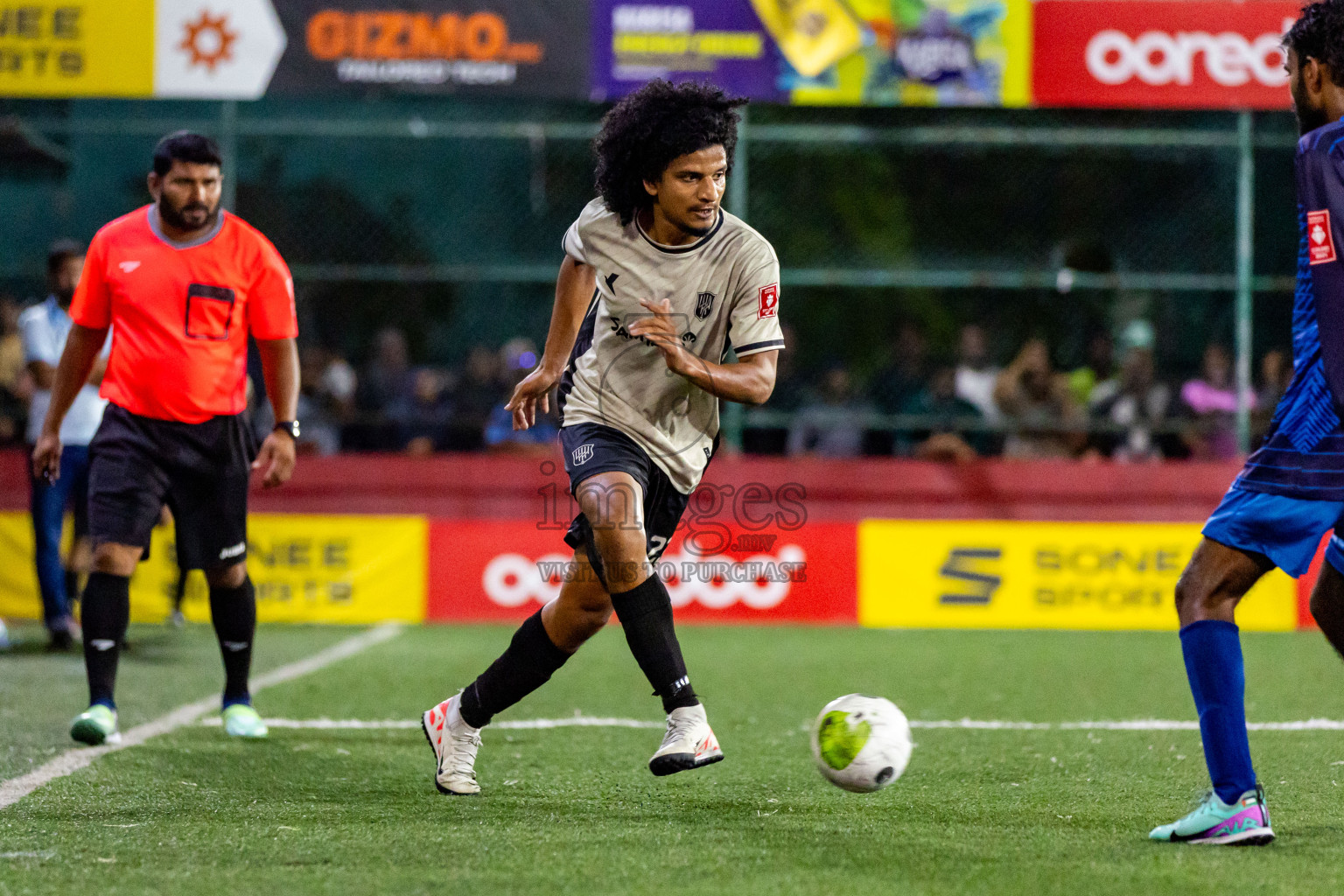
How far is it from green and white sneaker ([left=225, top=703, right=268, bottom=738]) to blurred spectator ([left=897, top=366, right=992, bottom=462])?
6693mm

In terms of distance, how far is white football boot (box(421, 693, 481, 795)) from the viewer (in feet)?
15.6

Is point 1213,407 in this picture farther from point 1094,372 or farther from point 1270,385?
point 1094,372

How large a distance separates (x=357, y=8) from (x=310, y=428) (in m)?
3.18

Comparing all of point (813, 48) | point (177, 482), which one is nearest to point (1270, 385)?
point (813, 48)

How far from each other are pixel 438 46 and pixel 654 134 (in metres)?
7.34

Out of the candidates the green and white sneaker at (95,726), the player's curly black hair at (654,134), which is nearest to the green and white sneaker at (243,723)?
the green and white sneaker at (95,726)

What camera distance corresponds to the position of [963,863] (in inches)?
149

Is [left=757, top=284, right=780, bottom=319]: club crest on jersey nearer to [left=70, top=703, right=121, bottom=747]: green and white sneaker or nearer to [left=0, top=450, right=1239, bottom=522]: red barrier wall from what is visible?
[left=70, top=703, right=121, bottom=747]: green and white sneaker

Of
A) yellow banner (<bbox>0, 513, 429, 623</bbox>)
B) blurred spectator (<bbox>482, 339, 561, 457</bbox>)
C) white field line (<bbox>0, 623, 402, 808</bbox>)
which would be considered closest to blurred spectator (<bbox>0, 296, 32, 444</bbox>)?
Answer: yellow banner (<bbox>0, 513, 429, 623</bbox>)

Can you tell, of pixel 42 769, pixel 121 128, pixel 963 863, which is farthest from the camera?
pixel 121 128

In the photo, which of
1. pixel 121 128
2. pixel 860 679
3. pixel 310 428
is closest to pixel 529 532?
pixel 310 428

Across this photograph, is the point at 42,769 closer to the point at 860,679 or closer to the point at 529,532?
the point at 860,679

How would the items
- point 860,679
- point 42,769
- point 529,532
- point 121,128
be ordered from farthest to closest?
point 121,128 → point 529,532 → point 860,679 → point 42,769

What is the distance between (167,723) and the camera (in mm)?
6309
